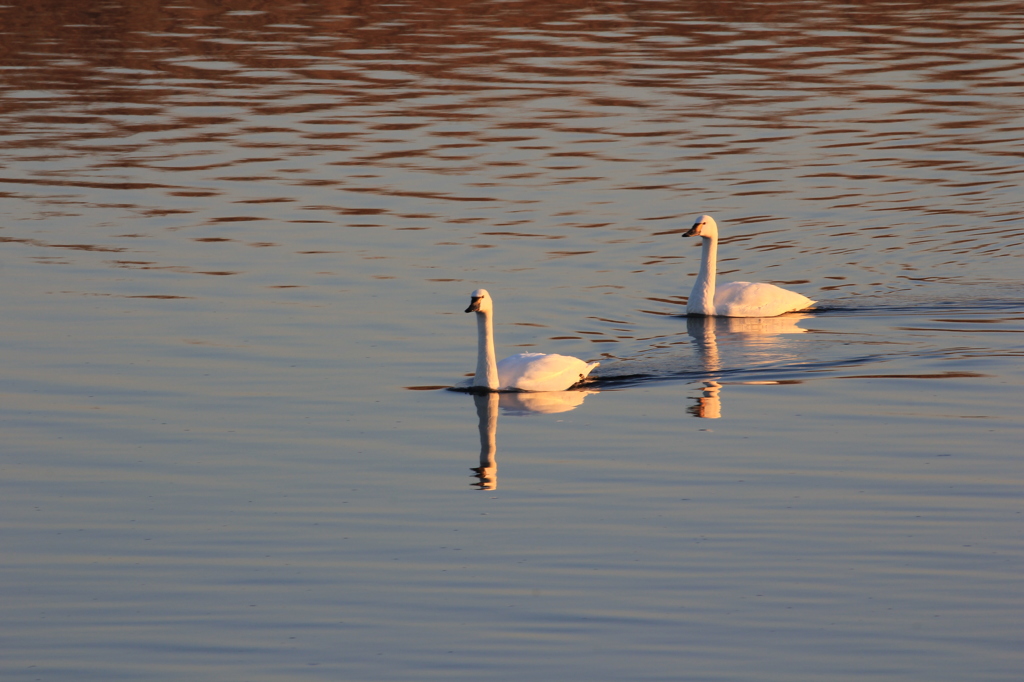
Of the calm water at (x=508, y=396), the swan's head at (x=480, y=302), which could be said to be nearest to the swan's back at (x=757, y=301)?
the calm water at (x=508, y=396)

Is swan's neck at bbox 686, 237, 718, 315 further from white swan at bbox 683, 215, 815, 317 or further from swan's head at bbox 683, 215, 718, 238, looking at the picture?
swan's head at bbox 683, 215, 718, 238

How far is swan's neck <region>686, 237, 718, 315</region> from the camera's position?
18219 mm

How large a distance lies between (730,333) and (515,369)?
3.74 meters

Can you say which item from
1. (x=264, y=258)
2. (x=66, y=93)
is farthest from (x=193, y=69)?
(x=264, y=258)

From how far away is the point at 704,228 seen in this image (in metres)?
18.8

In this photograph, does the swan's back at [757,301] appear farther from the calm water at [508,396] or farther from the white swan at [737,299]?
the calm water at [508,396]

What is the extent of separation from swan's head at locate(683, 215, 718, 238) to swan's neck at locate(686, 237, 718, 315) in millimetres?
235

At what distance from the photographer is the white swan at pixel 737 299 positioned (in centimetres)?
1792

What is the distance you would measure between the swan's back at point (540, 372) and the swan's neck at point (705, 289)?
12.3ft

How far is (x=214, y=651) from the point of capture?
8859 millimetres

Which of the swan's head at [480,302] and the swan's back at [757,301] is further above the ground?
the swan's back at [757,301]

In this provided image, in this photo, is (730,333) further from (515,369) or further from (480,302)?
(480,302)

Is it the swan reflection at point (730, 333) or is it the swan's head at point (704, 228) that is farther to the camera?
the swan's head at point (704, 228)

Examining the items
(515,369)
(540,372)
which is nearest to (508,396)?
(515,369)
